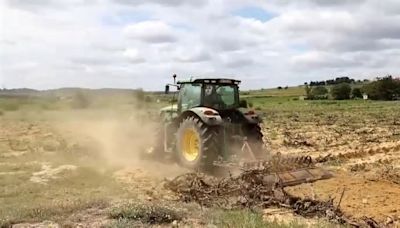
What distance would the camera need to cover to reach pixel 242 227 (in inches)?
269

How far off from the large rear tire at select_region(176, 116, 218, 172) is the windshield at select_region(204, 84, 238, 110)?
0.72m

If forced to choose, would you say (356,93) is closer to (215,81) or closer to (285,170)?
(215,81)

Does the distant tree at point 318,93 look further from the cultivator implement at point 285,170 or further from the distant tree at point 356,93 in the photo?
the cultivator implement at point 285,170

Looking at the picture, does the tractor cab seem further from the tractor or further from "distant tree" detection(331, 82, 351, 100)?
"distant tree" detection(331, 82, 351, 100)

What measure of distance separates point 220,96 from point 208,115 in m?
1.30

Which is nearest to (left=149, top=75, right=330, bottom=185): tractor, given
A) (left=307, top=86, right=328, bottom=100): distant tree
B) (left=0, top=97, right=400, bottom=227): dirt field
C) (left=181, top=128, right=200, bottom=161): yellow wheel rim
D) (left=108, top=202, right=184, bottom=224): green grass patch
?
(left=181, top=128, right=200, bottom=161): yellow wheel rim

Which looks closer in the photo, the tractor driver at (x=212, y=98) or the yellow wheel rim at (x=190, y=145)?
the yellow wheel rim at (x=190, y=145)

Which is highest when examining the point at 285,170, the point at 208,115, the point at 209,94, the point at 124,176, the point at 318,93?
the point at 209,94

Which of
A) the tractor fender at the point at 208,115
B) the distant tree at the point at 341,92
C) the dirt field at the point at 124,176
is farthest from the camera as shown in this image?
the distant tree at the point at 341,92

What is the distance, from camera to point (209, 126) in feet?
38.1

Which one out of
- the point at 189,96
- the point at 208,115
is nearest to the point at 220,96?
the point at 189,96

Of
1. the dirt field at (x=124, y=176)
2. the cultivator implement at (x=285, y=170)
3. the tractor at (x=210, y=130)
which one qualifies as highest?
the tractor at (x=210, y=130)

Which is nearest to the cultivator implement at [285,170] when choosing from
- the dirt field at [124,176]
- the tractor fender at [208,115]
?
the dirt field at [124,176]

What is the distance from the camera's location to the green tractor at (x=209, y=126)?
11.6 m
